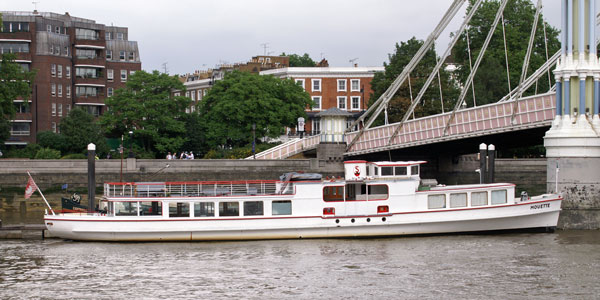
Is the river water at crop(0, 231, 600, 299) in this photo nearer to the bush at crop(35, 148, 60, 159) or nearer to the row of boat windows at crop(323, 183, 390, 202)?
the row of boat windows at crop(323, 183, 390, 202)

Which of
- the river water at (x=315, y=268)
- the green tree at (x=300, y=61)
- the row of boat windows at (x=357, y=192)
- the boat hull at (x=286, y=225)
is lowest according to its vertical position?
the river water at (x=315, y=268)

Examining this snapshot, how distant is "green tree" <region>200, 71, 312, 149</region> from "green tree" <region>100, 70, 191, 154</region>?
2.89 m

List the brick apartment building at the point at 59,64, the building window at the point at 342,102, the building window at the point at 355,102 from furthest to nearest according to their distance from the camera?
the building window at the point at 355,102 < the building window at the point at 342,102 < the brick apartment building at the point at 59,64

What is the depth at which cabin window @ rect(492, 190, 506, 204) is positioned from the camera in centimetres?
3816

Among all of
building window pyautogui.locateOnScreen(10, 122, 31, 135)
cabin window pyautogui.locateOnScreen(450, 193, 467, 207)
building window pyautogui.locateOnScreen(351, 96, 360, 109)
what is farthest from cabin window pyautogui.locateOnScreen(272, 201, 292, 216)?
building window pyautogui.locateOnScreen(351, 96, 360, 109)

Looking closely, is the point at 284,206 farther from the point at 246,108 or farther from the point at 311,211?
the point at 246,108

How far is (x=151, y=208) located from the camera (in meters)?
37.7

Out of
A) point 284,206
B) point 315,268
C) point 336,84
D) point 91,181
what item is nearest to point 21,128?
point 336,84

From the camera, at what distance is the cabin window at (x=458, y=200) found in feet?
125

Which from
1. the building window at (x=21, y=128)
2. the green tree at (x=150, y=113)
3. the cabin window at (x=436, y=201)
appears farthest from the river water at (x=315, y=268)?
the building window at (x=21, y=128)

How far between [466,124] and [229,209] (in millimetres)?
18733

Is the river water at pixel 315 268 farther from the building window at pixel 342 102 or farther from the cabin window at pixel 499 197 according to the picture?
the building window at pixel 342 102

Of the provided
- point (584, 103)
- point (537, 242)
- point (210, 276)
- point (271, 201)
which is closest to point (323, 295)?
point (210, 276)

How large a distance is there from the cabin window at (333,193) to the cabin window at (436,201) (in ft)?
12.4
